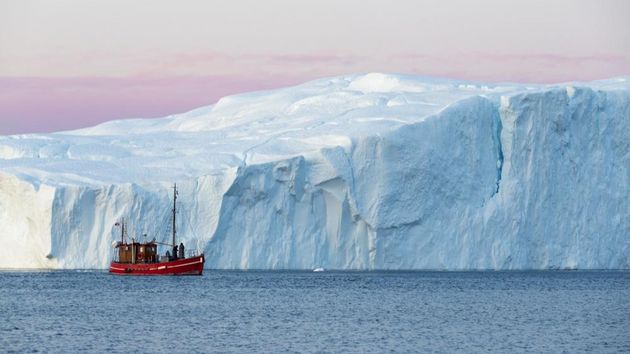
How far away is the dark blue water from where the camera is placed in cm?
2428

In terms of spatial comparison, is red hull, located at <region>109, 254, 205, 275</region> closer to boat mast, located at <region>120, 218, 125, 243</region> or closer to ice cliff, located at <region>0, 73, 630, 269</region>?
ice cliff, located at <region>0, 73, 630, 269</region>

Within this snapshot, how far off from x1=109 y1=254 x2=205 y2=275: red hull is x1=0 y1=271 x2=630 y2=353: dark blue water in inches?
15.4

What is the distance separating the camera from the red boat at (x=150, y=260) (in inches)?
1653

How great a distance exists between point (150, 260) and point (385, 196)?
804 centimetres

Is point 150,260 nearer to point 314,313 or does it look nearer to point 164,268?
point 164,268

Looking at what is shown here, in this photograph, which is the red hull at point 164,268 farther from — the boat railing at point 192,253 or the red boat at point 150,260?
the boat railing at point 192,253

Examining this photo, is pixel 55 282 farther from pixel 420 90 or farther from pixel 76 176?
pixel 420 90

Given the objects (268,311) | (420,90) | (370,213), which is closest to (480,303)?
(268,311)

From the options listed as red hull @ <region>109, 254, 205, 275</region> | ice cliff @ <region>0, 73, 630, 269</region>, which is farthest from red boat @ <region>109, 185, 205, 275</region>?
ice cliff @ <region>0, 73, 630, 269</region>

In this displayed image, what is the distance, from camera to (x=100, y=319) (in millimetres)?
28375

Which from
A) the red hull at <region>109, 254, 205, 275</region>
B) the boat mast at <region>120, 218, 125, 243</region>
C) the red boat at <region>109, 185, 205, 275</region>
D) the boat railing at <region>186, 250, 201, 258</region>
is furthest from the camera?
the boat railing at <region>186, 250, 201, 258</region>

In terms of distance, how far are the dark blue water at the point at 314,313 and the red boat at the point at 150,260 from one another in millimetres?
453

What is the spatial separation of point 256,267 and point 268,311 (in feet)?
37.8

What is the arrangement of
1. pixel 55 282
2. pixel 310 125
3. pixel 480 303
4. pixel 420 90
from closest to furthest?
1. pixel 480 303
2. pixel 55 282
3. pixel 310 125
4. pixel 420 90
